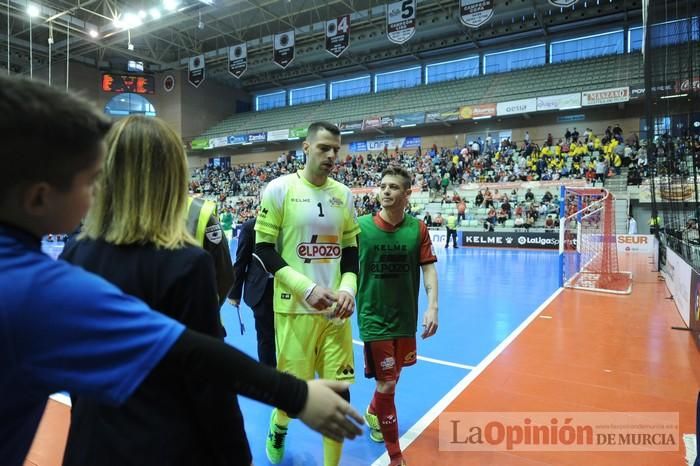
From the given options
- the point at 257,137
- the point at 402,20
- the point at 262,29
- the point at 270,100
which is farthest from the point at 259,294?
the point at 270,100

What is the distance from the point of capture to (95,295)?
30.3 inches

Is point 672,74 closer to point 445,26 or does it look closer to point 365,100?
point 445,26

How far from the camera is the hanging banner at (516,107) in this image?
2336 centimetres

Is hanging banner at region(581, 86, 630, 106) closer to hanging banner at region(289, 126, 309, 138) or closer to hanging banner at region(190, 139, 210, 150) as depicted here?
hanging banner at region(289, 126, 309, 138)

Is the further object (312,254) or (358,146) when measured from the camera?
(358,146)

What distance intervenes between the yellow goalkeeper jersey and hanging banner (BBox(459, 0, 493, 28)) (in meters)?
12.8

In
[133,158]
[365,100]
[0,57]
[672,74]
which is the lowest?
[133,158]

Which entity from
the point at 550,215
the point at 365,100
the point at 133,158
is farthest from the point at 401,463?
the point at 365,100

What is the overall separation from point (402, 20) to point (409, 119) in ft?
Answer: 38.2

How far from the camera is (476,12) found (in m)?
13.7

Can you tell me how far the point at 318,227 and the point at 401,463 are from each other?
1.56 meters

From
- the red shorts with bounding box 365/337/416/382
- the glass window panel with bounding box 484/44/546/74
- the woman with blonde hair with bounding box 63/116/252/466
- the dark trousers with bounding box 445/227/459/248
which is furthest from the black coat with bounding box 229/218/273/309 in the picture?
the glass window panel with bounding box 484/44/546/74

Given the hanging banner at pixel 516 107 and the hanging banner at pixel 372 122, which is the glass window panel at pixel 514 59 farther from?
the hanging banner at pixel 372 122

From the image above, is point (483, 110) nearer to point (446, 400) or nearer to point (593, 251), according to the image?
point (593, 251)
